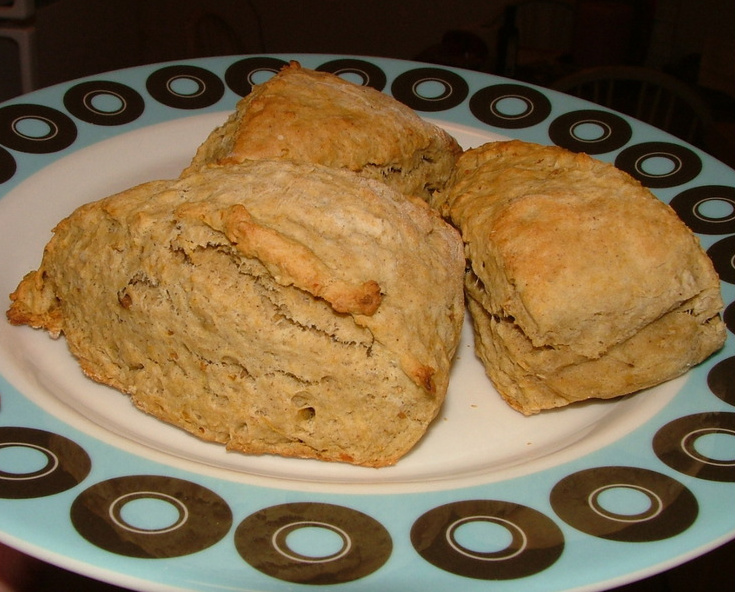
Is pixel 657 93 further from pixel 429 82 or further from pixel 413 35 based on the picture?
pixel 413 35

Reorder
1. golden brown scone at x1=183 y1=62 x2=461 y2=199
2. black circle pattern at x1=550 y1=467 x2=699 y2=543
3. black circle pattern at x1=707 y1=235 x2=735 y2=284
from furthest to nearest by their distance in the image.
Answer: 1. black circle pattern at x1=707 y1=235 x2=735 y2=284
2. golden brown scone at x1=183 y1=62 x2=461 y2=199
3. black circle pattern at x1=550 y1=467 x2=699 y2=543

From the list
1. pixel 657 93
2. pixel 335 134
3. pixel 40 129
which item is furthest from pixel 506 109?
pixel 657 93

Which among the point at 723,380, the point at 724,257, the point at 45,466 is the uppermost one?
the point at 724,257

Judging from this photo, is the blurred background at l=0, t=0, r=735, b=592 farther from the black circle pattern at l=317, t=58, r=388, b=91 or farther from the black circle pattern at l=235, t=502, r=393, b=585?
the black circle pattern at l=235, t=502, r=393, b=585

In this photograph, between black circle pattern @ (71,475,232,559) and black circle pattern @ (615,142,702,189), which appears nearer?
black circle pattern @ (71,475,232,559)

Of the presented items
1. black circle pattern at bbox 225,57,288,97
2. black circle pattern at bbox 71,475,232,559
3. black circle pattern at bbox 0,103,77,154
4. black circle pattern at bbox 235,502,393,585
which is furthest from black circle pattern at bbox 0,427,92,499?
black circle pattern at bbox 225,57,288,97

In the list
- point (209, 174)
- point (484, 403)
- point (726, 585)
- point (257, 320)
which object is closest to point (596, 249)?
point (484, 403)

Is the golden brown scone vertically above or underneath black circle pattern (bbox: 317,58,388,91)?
underneath
